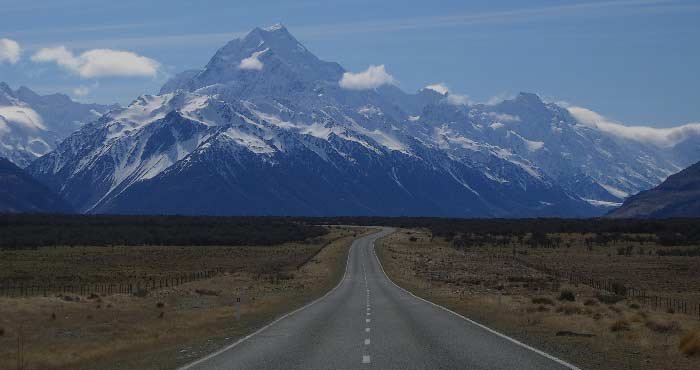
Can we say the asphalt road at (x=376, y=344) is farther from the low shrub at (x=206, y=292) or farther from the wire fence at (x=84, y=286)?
the wire fence at (x=84, y=286)

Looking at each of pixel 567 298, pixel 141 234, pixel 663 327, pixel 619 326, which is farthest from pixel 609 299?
pixel 141 234

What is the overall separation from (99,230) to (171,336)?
129 m

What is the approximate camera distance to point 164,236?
146 meters

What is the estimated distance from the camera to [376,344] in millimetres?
26234

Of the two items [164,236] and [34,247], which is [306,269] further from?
[164,236]

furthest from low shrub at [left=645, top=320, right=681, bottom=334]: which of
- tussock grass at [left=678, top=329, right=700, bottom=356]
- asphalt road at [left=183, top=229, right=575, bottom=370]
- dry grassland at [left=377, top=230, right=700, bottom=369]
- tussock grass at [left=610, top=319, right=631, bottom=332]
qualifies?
tussock grass at [left=678, top=329, right=700, bottom=356]

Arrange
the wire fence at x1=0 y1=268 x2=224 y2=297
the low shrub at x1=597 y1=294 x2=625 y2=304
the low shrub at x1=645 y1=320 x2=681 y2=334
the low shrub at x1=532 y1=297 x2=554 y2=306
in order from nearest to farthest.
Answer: the low shrub at x1=645 y1=320 x2=681 y2=334 → the low shrub at x1=532 y1=297 x2=554 y2=306 → the low shrub at x1=597 y1=294 x2=625 y2=304 → the wire fence at x1=0 y1=268 x2=224 y2=297

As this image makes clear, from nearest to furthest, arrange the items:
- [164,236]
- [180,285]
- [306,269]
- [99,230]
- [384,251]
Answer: [180,285]
[306,269]
[384,251]
[164,236]
[99,230]

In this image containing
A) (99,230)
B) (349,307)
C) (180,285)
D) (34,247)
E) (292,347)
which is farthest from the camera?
(99,230)

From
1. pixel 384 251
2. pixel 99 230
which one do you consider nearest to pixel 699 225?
pixel 384 251

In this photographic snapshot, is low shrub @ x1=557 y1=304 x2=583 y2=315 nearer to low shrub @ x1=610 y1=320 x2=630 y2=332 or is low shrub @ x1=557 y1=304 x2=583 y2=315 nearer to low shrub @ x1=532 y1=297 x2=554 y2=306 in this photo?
low shrub @ x1=532 y1=297 x2=554 y2=306

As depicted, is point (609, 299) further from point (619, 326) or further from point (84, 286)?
point (84, 286)

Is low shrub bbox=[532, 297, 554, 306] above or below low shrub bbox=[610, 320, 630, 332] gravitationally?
below

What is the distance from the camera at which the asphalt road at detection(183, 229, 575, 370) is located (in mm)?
22203
